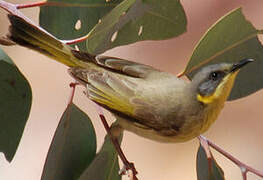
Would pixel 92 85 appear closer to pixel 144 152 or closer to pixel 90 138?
pixel 90 138

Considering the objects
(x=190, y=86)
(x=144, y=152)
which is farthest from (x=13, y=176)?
(x=190, y=86)

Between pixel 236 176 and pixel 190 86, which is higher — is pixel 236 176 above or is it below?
A: above

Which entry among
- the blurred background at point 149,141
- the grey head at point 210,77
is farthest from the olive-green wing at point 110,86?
the blurred background at point 149,141

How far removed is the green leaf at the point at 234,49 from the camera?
108cm

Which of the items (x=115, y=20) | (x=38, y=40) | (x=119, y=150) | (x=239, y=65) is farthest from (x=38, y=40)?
(x=239, y=65)

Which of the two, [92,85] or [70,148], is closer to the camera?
[92,85]

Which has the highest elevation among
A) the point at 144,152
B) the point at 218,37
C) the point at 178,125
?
the point at 144,152

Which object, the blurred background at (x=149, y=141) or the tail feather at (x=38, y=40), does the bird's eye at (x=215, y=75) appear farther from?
the blurred background at (x=149, y=141)

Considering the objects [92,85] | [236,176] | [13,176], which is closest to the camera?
[92,85]

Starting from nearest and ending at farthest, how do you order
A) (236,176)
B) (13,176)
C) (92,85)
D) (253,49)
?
(92,85) → (253,49) → (236,176) → (13,176)

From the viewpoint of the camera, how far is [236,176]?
2.40 m

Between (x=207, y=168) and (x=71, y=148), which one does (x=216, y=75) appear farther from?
(x=71, y=148)

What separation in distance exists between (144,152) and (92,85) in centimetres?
164

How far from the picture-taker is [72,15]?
48.8 inches
